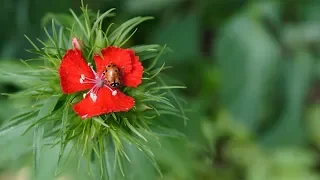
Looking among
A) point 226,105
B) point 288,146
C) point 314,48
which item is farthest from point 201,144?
point 314,48

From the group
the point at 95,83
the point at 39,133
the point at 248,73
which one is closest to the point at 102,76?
the point at 95,83

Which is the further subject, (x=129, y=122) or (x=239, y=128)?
(x=239, y=128)

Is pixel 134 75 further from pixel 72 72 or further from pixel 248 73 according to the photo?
pixel 248 73

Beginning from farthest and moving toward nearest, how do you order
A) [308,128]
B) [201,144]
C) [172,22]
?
[308,128] < [172,22] < [201,144]

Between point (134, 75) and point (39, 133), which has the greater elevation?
point (134, 75)

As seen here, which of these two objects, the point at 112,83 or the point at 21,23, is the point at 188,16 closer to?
the point at 21,23

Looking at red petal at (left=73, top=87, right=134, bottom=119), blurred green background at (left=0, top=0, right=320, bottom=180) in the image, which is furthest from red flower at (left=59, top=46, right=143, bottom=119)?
blurred green background at (left=0, top=0, right=320, bottom=180)

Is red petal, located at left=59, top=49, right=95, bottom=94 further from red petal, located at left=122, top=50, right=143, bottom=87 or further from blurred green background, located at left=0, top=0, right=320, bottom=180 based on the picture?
blurred green background, located at left=0, top=0, right=320, bottom=180
